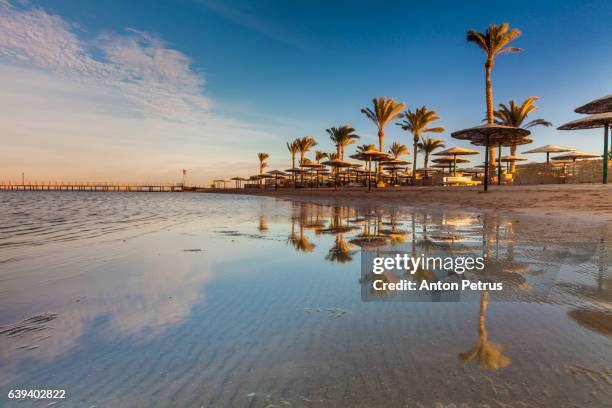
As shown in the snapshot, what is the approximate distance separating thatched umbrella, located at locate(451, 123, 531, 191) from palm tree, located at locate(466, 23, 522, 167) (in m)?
6.66

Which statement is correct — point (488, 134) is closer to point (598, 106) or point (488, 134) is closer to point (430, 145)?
point (598, 106)

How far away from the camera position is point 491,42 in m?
22.4

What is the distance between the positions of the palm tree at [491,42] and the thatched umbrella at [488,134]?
666 centimetres

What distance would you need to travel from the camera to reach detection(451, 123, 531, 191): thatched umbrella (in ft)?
48.0

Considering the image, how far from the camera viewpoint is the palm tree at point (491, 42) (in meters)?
22.2

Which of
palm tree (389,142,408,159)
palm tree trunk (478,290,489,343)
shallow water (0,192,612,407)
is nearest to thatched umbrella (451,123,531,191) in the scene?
shallow water (0,192,612,407)

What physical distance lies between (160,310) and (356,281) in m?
1.77

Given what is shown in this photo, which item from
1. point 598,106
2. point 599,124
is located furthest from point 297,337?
point 599,124

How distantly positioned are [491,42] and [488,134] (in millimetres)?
11413

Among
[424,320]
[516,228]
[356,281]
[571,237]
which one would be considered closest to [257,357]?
[424,320]

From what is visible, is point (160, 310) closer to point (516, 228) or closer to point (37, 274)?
point (37, 274)

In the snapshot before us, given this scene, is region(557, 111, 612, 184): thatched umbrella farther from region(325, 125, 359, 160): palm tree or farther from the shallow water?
region(325, 125, 359, 160): palm tree

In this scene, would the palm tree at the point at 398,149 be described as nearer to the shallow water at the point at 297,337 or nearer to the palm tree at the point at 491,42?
the palm tree at the point at 491,42

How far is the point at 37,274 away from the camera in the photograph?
359 cm
